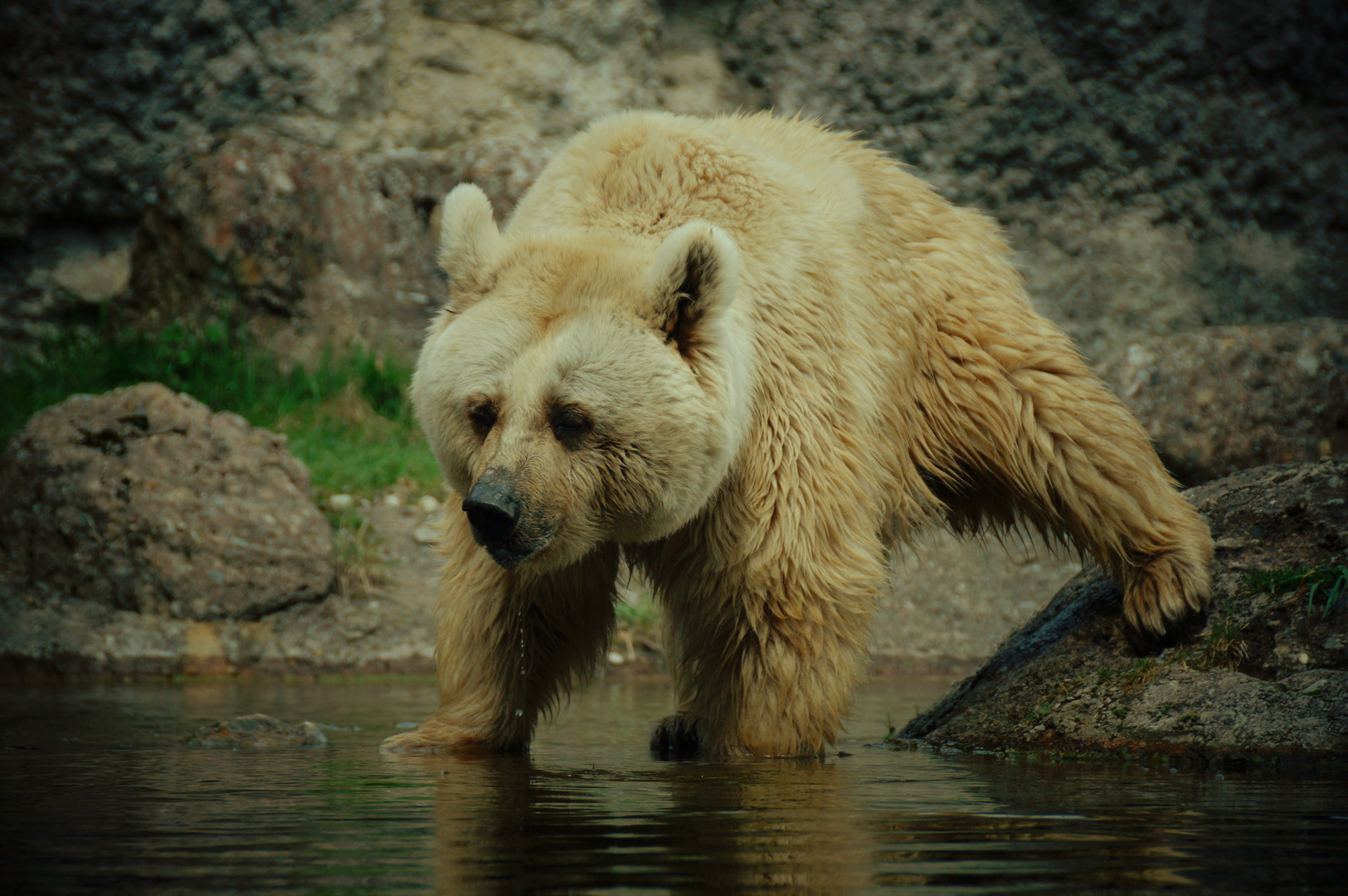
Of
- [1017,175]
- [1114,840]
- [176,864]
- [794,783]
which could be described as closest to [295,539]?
[794,783]

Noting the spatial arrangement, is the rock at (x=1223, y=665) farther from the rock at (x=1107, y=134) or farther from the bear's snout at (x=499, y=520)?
the rock at (x=1107, y=134)

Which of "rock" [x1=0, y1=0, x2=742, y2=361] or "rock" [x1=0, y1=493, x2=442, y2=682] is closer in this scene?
"rock" [x1=0, y1=493, x2=442, y2=682]

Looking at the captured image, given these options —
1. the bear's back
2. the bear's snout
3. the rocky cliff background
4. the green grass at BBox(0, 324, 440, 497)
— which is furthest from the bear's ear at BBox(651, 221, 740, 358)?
the rocky cliff background

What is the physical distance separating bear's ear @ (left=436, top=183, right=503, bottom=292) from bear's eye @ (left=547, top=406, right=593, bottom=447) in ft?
1.98

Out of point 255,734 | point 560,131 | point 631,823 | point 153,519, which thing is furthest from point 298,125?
point 631,823

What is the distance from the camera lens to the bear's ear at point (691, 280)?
3.81 metres

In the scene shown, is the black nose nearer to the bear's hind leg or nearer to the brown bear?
the brown bear

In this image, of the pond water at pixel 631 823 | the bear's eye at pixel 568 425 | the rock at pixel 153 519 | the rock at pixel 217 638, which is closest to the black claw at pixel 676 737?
the pond water at pixel 631 823

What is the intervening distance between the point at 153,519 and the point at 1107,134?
7903 millimetres

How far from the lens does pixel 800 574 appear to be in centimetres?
406

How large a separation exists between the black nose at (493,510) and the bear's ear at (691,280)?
706mm

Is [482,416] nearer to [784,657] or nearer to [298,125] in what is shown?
[784,657]

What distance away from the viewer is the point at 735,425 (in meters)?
3.97

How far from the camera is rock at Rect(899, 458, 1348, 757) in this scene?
4.02 metres
